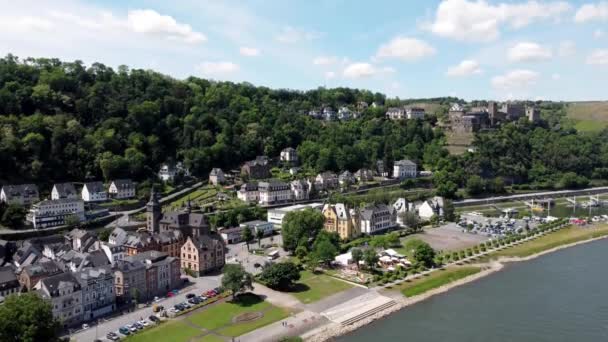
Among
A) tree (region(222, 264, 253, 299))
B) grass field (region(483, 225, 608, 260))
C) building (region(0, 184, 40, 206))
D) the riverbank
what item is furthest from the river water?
building (region(0, 184, 40, 206))

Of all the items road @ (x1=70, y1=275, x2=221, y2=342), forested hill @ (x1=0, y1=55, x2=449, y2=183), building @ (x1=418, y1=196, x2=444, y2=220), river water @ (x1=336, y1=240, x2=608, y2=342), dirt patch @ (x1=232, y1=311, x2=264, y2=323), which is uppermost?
forested hill @ (x1=0, y1=55, x2=449, y2=183)

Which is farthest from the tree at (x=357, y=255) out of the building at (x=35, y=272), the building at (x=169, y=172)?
the building at (x=169, y=172)

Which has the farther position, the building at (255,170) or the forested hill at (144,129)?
the building at (255,170)

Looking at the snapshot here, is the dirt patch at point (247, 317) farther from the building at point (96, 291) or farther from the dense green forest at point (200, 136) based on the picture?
the dense green forest at point (200, 136)

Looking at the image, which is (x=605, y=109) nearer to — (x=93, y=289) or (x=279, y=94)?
(x=279, y=94)

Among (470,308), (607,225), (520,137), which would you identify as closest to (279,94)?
(520,137)

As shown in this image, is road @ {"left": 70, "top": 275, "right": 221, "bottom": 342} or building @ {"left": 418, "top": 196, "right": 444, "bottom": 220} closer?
road @ {"left": 70, "top": 275, "right": 221, "bottom": 342}

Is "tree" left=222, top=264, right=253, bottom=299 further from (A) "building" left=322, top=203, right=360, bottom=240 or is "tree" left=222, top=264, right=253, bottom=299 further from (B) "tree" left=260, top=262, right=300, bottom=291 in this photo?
(A) "building" left=322, top=203, right=360, bottom=240
